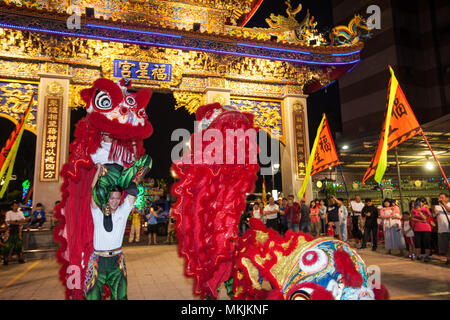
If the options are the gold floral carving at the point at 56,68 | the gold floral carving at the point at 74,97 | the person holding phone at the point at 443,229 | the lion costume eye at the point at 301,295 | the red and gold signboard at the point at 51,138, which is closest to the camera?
the lion costume eye at the point at 301,295

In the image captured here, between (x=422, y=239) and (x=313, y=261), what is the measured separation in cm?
532

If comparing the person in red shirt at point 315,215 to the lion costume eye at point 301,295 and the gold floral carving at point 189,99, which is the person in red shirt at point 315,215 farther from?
the lion costume eye at point 301,295

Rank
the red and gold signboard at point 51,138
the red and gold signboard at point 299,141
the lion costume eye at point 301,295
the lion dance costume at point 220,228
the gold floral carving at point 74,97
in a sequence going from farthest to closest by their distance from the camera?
1. the red and gold signboard at point 299,141
2. the gold floral carving at point 74,97
3. the red and gold signboard at point 51,138
4. the lion dance costume at point 220,228
5. the lion costume eye at point 301,295

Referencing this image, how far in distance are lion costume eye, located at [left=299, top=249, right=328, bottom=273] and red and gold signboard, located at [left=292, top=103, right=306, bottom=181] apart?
24.6 feet

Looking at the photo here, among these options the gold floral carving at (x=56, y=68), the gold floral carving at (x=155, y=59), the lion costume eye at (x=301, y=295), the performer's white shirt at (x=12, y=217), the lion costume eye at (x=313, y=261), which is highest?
the gold floral carving at (x=155, y=59)

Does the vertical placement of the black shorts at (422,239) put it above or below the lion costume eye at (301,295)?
below

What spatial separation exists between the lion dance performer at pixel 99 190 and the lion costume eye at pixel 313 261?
4.55 feet

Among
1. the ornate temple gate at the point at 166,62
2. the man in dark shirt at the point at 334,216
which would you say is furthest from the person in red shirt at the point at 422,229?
the ornate temple gate at the point at 166,62

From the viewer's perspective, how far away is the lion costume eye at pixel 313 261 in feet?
6.48

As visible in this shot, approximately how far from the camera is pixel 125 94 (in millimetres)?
2543

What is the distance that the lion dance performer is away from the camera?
7.55 ft

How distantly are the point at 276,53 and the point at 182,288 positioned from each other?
7570mm

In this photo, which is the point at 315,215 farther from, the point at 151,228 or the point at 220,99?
the point at 151,228
